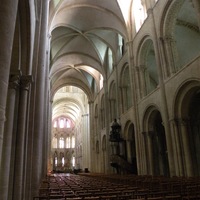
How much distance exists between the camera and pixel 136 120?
16375mm

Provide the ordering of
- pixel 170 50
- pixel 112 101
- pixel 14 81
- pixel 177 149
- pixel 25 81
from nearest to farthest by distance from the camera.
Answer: pixel 14 81
pixel 25 81
pixel 177 149
pixel 170 50
pixel 112 101

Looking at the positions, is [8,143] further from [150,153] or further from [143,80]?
[143,80]

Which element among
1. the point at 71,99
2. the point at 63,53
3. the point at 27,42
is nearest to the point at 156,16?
the point at 27,42

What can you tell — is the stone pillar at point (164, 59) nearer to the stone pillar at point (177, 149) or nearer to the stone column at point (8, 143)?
the stone pillar at point (177, 149)

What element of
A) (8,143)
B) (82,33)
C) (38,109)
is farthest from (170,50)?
(82,33)

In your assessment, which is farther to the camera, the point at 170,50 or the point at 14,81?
the point at 170,50

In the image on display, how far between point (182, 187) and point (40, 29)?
24.8ft

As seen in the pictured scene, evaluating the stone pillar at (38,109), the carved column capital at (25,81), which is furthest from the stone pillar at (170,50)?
the carved column capital at (25,81)

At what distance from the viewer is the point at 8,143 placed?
16.9ft

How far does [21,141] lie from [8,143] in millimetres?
835

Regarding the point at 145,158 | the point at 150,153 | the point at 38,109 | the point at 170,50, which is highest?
the point at 170,50

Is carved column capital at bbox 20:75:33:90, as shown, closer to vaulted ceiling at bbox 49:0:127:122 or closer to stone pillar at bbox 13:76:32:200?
stone pillar at bbox 13:76:32:200

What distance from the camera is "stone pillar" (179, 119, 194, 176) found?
35.4 ft

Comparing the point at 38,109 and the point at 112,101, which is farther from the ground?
the point at 112,101
